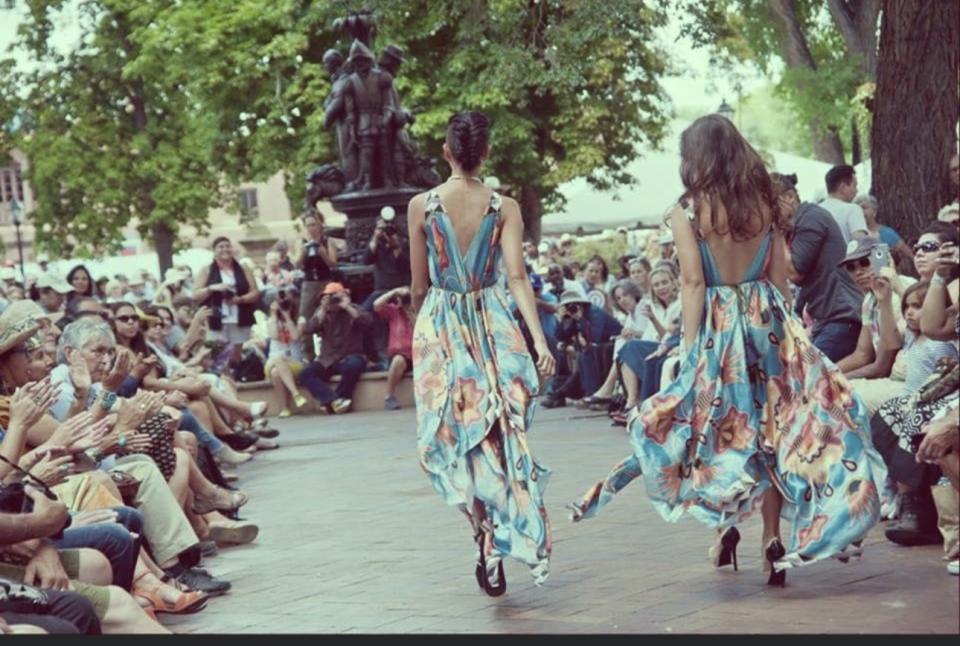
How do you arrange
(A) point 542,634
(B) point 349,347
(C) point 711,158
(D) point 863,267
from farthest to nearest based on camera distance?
(B) point 349,347, (D) point 863,267, (C) point 711,158, (A) point 542,634

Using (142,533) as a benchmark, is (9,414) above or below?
above

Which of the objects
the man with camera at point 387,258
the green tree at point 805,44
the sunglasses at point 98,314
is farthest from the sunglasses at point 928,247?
the man with camera at point 387,258

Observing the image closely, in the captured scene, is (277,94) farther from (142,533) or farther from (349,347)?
(142,533)

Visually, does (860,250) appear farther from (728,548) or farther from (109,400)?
(109,400)

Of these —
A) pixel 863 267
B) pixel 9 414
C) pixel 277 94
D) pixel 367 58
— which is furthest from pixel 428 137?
pixel 9 414

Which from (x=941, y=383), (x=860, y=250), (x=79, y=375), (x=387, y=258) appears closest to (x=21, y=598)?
(x=79, y=375)

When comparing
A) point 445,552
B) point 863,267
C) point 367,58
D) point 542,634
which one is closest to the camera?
point 542,634

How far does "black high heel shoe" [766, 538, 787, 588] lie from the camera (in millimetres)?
6855

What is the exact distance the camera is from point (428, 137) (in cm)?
3422

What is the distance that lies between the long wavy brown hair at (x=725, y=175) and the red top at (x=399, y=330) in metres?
10.5

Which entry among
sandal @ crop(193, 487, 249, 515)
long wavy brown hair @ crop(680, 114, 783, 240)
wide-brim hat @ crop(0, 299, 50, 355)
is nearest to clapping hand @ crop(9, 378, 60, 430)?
wide-brim hat @ crop(0, 299, 50, 355)

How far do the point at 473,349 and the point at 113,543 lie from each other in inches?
65.2

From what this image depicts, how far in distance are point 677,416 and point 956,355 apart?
4.06 feet

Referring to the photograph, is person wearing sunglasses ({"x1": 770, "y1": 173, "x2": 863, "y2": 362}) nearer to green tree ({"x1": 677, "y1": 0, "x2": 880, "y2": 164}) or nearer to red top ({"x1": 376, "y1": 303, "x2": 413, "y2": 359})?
green tree ({"x1": 677, "y1": 0, "x2": 880, "y2": 164})
